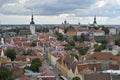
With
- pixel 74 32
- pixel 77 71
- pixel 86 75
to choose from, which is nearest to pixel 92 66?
pixel 77 71

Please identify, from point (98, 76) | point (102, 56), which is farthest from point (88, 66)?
point (102, 56)

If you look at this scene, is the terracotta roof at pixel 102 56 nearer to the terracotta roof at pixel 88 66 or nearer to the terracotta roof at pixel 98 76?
the terracotta roof at pixel 88 66

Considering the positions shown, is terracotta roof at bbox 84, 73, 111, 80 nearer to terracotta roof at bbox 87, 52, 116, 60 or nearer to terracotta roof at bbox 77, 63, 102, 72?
terracotta roof at bbox 77, 63, 102, 72

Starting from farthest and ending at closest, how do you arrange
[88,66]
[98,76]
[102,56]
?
1. [102,56]
2. [88,66]
3. [98,76]

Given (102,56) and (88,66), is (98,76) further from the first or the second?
(102,56)

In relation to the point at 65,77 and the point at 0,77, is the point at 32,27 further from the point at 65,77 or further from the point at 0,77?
the point at 0,77

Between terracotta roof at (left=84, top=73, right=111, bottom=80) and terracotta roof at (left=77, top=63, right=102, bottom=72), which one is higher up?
terracotta roof at (left=84, top=73, right=111, bottom=80)

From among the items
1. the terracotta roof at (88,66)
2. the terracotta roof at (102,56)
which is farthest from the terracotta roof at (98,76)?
the terracotta roof at (102,56)

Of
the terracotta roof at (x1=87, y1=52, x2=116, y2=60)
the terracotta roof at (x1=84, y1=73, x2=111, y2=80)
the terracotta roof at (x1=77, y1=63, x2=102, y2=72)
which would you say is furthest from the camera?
the terracotta roof at (x1=87, y1=52, x2=116, y2=60)

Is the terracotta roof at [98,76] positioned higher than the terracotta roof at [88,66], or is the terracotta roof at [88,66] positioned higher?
the terracotta roof at [98,76]

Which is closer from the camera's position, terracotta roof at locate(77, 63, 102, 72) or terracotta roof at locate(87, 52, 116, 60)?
terracotta roof at locate(77, 63, 102, 72)

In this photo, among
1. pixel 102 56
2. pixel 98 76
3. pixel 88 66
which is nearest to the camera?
pixel 98 76

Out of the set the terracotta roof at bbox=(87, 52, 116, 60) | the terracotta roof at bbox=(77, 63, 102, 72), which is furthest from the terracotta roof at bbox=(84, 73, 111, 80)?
the terracotta roof at bbox=(87, 52, 116, 60)
